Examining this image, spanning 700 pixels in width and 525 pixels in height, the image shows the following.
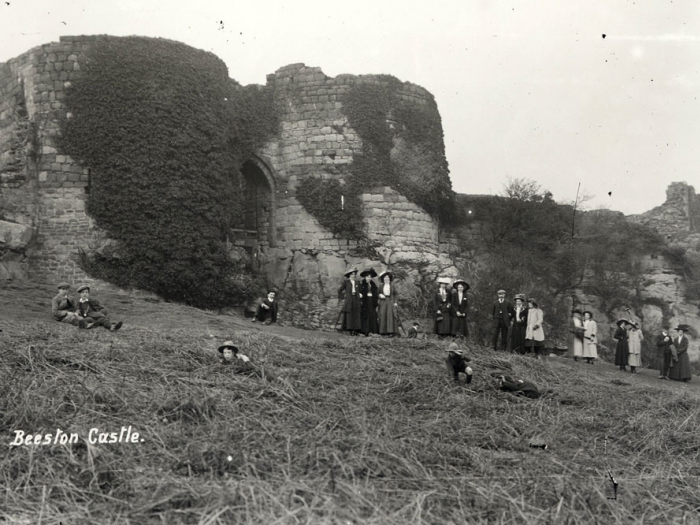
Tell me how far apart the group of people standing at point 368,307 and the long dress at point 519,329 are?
2131mm

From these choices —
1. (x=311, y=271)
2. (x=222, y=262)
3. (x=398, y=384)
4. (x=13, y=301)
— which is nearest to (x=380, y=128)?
(x=311, y=271)

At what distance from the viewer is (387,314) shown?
610 inches

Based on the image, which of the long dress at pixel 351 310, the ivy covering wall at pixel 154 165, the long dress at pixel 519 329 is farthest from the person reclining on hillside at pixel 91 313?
the long dress at pixel 519 329

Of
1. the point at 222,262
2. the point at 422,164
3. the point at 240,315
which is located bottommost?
the point at 240,315

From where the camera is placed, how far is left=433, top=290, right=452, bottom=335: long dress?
49.5ft

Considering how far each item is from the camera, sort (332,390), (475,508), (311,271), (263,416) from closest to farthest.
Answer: (475,508) < (263,416) < (332,390) < (311,271)

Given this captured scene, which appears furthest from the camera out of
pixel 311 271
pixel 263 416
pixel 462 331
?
pixel 311 271

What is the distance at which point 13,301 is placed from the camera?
14180 millimetres

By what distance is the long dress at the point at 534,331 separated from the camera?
14.8 metres

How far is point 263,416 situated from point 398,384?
2049 millimetres

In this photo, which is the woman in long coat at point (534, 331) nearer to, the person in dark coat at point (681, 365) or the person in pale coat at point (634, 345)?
the person in pale coat at point (634, 345)

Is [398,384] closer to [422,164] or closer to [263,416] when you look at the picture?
[263,416]

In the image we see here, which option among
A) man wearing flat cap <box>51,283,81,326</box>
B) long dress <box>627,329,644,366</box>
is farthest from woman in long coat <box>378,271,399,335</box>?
man wearing flat cap <box>51,283,81,326</box>

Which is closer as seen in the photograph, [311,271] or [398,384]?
[398,384]
